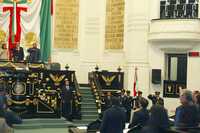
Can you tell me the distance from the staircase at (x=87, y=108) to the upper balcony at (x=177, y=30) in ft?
13.7

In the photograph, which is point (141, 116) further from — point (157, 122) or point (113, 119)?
point (157, 122)

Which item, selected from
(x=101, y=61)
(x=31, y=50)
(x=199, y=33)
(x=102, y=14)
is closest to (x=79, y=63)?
(x=101, y=61)

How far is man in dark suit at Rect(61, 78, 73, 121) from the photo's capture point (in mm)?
19453

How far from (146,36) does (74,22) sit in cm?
446

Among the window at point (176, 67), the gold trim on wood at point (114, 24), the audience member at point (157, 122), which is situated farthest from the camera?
the gold trim on wood at point (114, 24)

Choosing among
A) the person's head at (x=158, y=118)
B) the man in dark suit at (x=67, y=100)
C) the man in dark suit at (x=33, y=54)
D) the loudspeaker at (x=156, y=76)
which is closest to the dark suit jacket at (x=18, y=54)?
the man in dark suit at (x=33, y=54)

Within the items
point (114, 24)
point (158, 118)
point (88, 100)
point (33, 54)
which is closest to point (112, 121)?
point (158, 118)

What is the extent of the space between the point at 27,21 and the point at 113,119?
16264 mm

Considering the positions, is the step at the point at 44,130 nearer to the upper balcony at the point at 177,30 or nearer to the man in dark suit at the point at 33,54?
the man in dark suit at the point at 33,54

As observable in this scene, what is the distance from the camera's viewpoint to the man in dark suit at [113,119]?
9336 millimetres

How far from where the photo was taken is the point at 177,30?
2256 centimetres

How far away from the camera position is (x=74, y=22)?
26.2m

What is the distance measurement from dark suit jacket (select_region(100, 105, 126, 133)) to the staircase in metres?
9.91

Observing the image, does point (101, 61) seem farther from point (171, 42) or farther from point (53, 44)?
point (171, 42)
